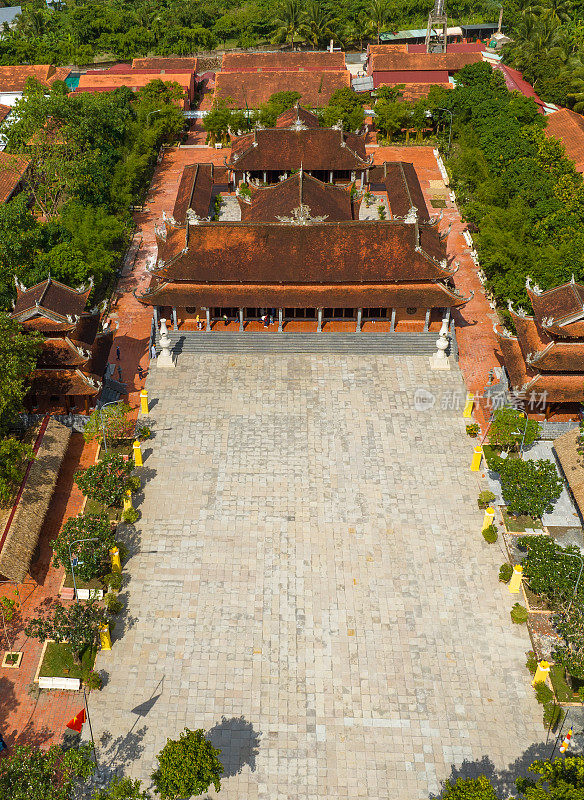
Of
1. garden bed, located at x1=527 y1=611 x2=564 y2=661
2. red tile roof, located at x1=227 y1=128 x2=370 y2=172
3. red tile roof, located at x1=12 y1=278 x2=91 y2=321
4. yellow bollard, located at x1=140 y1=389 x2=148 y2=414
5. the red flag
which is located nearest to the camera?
the red flag

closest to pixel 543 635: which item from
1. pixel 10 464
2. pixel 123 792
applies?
pixel 123 792

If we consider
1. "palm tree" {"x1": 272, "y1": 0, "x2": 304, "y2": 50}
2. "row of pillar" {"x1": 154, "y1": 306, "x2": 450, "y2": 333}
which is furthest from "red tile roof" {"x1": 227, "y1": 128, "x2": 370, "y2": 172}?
"palm tree" {"x1": 272, "y1": 0, "x2": 304, "y2": 50}

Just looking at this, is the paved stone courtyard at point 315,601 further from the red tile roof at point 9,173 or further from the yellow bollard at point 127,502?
the red tile roof at point 9,173

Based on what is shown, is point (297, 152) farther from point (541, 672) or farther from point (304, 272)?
point (541, 672)

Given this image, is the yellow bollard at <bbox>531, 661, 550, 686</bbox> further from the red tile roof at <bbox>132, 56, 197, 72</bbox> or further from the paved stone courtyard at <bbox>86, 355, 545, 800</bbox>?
the red tile roof at <bbox>132, 56, 197, 72</bbox>

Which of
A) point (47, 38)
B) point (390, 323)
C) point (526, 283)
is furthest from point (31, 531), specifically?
point (47, 38)
